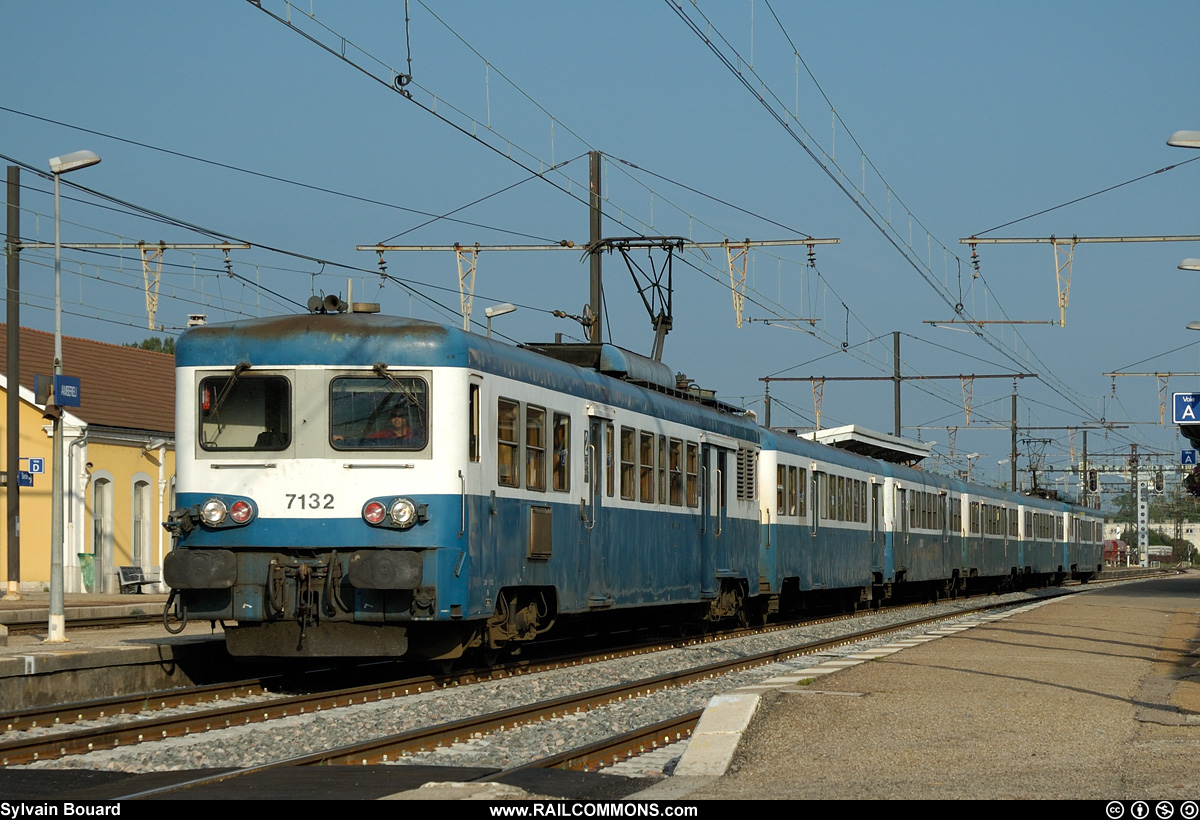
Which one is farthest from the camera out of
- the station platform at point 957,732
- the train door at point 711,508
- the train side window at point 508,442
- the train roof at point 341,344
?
the train door at point 711,508

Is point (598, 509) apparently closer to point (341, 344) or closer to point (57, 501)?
point (341, 344)

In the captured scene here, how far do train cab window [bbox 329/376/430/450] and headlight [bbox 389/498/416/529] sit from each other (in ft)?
1.69

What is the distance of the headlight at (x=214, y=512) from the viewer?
12984mm

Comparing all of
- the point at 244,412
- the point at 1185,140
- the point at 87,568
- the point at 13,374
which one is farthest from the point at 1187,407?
the point at 87,568

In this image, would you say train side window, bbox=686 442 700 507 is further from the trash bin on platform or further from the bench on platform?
the trash bin on platform

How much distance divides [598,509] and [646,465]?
1.70 m

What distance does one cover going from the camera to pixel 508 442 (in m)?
14.2

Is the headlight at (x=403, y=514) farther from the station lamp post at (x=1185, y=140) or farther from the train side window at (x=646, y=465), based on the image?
the station lamp post at (x=1185, y=140)

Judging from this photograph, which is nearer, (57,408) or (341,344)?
(341,344)

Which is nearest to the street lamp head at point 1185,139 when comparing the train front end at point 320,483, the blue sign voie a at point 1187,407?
the blue sign voie a at point 1187,407

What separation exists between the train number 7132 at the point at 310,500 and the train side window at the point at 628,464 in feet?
15.6

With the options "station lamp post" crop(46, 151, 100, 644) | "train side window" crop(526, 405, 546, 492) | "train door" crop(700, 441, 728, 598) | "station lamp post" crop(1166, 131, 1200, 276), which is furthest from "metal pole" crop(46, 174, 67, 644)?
"station lamp post" crop(1166, 131, 1200, 276)

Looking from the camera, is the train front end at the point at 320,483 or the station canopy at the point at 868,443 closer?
the train front end at the point at 320,483

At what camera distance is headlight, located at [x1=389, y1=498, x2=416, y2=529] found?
12750 millimetres
